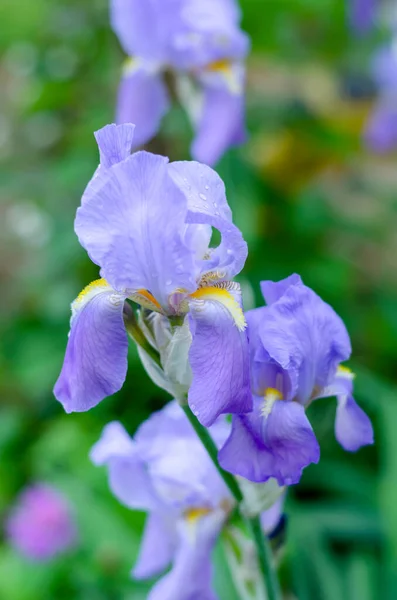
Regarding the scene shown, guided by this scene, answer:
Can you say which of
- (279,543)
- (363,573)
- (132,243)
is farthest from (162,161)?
(363,573)

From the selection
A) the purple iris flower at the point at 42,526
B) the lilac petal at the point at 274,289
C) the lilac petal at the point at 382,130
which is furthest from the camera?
the lilac petal at the point at 382,130

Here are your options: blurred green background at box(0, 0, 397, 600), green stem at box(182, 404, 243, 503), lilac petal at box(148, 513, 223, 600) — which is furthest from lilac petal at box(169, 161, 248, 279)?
blurred green background at box(0, 0, 397, 600)

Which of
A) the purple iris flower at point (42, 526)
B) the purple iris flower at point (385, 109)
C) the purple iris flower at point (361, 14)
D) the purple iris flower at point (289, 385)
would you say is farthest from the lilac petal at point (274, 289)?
the purple iris flower at point (361, 14)

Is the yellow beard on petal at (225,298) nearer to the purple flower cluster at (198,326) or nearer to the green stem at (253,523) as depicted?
the purple flower cluster at (198,326)

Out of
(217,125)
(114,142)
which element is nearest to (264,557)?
(114,142)

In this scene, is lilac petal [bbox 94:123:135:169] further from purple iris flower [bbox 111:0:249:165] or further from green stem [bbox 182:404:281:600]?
purple iris flower [bbox 111:0:249:165]

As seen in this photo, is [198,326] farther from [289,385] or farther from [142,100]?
[142,100]
